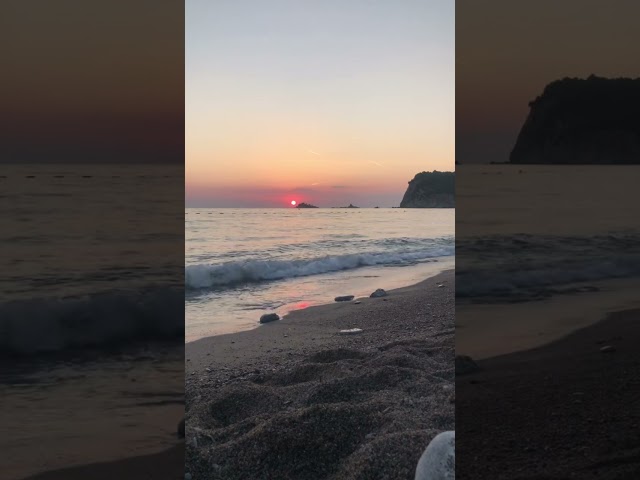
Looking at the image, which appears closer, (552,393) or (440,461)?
(440,461)

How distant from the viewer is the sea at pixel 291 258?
6.41m

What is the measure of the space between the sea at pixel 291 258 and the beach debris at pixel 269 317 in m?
0.05

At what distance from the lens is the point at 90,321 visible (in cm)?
211

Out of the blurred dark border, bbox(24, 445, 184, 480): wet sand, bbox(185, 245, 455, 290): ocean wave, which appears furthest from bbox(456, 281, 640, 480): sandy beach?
bbox(185, 245, 455, 290): ocean wave

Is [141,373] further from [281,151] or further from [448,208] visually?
[448,208]

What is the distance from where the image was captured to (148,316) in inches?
77.0

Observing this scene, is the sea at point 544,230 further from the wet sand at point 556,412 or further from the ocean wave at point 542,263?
the wet sand at point 556,412

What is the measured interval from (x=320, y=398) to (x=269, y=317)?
2.33 meters

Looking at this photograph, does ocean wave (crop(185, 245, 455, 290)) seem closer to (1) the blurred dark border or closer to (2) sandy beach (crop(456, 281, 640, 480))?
(2) sandy beach (crop(456, 281, 640, 480))

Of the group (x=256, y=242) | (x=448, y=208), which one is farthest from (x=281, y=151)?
(x=448, y=208)

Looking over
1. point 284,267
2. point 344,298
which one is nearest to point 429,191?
point 284,267

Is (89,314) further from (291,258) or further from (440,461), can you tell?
(291,258)

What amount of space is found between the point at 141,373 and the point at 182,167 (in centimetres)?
60

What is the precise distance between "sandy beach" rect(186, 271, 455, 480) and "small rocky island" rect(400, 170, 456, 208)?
6.95 metres
